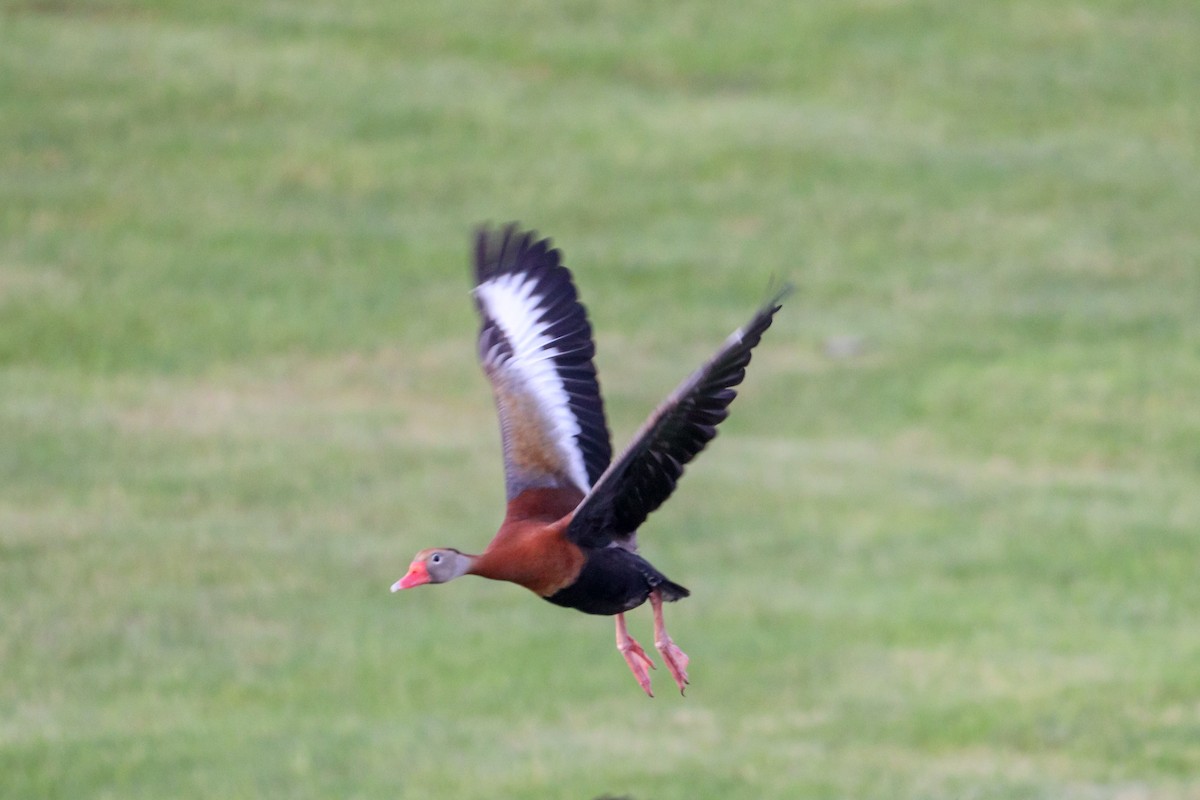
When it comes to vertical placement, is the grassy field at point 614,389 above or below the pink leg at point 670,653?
above

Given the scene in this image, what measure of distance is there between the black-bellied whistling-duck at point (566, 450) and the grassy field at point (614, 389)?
14.7 feet

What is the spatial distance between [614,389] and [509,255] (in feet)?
42.3

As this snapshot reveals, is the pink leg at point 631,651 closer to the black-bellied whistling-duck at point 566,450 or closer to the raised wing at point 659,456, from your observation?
the black-bellied whistling-duck at point 566,450

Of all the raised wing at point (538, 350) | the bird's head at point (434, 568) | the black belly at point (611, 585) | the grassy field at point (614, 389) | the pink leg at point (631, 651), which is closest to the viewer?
the bird's head at point (434, 568)

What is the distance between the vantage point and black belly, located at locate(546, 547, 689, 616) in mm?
5500

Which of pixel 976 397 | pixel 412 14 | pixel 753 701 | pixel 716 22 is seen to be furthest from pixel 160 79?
pixel 753 701

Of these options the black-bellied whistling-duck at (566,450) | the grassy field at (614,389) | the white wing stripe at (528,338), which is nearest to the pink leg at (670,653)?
the black-bellied whistling-duck at (566,450)

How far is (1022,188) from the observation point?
26688 millimetres

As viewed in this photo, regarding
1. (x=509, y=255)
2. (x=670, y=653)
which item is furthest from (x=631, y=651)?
(x=509, y=255)

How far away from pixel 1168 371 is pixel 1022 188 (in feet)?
21.4

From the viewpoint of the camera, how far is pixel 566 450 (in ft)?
A: 21.5

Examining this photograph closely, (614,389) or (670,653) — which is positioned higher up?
(614,389)

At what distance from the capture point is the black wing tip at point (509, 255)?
23.6ft

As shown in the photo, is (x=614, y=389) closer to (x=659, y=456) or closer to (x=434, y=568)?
(x=659, y=456)
